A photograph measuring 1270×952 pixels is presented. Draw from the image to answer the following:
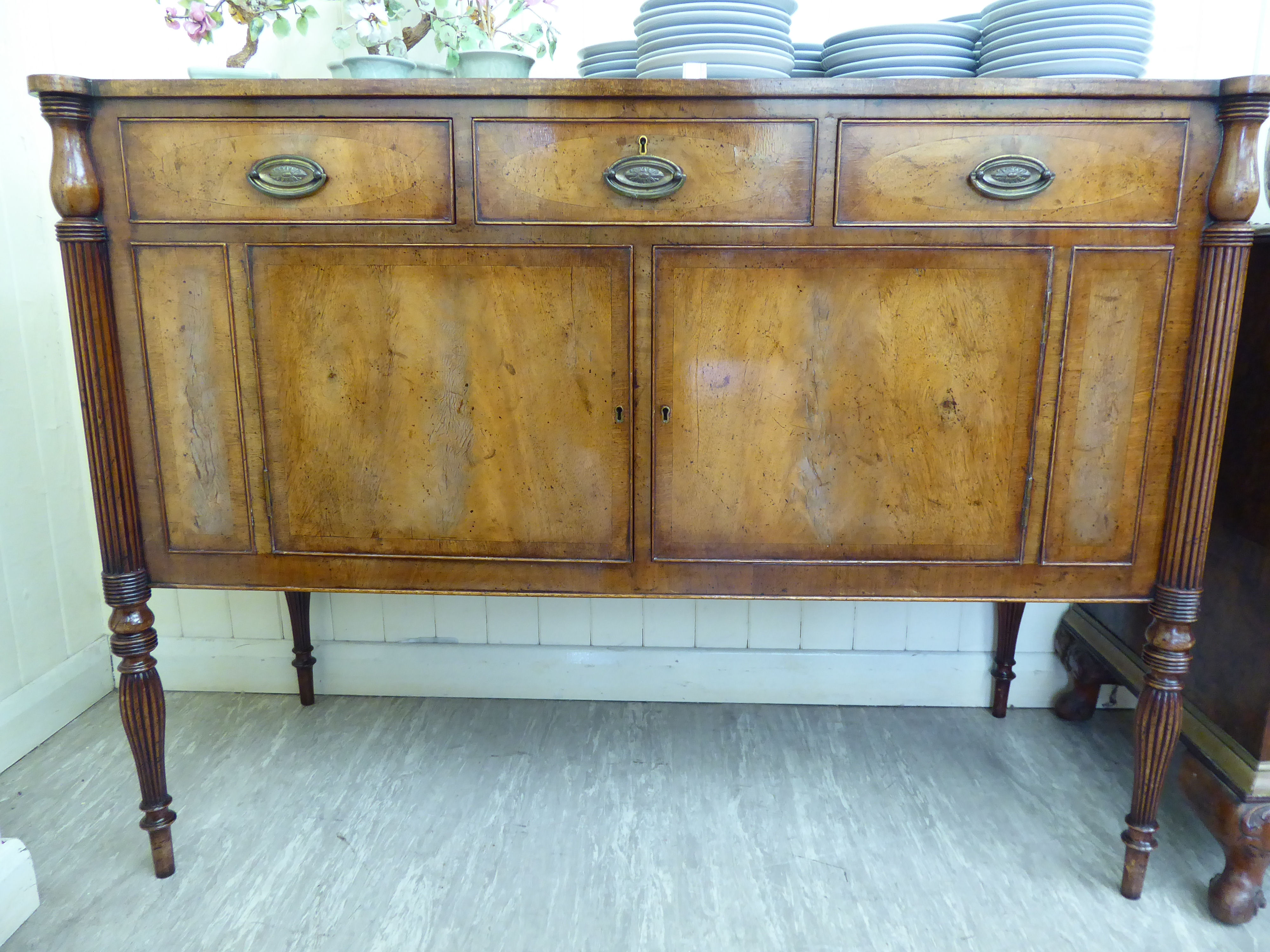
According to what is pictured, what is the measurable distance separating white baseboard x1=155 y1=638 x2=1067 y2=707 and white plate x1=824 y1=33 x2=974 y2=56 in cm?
124

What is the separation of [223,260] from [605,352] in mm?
558

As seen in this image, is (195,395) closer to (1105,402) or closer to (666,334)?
(666,334)

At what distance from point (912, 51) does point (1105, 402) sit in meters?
0.63

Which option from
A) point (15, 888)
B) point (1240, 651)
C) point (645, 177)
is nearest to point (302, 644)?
point (15, 888)

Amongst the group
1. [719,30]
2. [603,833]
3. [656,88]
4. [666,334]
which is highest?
[719,30]

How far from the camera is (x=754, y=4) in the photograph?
4.20ft

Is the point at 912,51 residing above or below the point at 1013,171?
above

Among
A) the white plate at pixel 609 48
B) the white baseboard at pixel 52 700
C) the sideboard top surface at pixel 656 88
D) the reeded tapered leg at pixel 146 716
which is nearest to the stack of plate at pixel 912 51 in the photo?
the sideboard top surface at pixel 656 88

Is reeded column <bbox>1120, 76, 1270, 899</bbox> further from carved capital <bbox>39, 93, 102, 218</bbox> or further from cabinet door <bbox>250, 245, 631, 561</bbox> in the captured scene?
carved capital <bbox>39, 93, 102, 218</bbox>

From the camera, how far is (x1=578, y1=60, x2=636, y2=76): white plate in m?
1.47

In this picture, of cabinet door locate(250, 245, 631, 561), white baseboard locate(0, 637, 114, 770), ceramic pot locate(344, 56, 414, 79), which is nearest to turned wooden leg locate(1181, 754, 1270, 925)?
cabinet door locate(250, 245, 631, 561)

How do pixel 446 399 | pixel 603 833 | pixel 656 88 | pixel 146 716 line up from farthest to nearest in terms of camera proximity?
pixel 603 833
pixel 146 716
pixel 446 399
pixel 656 88

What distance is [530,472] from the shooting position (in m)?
1.22

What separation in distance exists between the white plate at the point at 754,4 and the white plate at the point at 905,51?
0.12 meters
